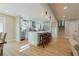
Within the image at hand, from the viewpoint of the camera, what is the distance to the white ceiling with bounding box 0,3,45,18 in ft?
7.68

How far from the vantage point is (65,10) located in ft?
7.87

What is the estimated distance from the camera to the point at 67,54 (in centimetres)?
237

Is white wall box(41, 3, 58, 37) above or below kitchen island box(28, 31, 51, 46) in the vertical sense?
above

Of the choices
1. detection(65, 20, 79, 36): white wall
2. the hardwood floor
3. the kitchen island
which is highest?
detection(65, 20, 79, 36): white wall

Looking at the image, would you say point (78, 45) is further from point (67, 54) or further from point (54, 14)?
point (54, 14)

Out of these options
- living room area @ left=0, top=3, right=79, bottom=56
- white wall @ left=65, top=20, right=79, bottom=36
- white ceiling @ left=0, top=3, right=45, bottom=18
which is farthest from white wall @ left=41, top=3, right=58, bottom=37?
white wall @ left=65, top=20, right=79, bottom=36

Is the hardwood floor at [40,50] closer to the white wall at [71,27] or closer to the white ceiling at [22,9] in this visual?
the white wall at [71,27]

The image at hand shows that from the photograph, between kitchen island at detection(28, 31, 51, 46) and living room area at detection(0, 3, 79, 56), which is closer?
living room area at detection(0, 3, 79, 56)

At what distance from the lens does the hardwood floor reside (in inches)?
93.6

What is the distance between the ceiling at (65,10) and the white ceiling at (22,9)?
1.05 ft

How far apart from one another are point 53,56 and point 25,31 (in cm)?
81

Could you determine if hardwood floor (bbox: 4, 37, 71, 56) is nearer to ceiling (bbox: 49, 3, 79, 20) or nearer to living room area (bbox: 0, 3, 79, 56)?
living room area (bbox: 0, 3, 79, 56)

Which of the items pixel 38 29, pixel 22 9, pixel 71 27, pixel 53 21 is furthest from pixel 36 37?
pixel 71 27

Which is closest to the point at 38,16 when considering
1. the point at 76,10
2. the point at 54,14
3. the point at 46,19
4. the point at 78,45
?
the point at 46,19
